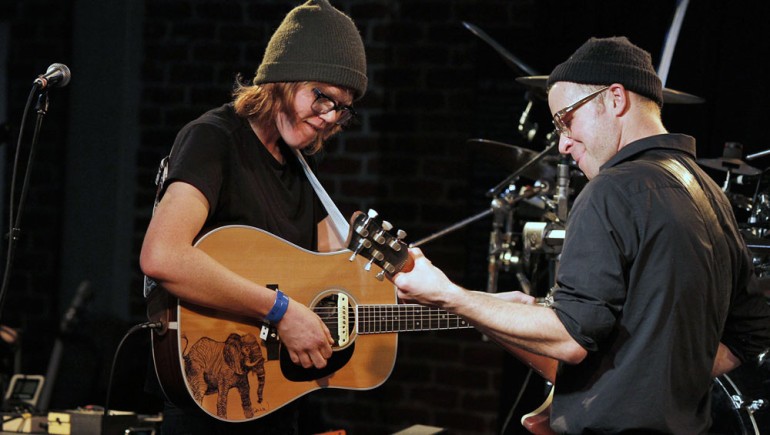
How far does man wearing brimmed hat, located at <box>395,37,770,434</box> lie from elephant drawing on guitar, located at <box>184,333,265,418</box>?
77cm

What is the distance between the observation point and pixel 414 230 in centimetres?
528

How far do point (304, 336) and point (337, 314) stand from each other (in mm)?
228

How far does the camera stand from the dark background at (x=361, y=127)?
4.78m

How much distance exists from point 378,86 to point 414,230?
2.67ft

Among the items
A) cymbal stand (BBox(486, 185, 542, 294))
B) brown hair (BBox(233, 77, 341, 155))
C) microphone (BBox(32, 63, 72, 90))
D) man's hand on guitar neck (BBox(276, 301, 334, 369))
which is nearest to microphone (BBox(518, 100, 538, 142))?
cymbal stand (BBox(486, 185, 542, 294))

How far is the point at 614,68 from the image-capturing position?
8.18 ft

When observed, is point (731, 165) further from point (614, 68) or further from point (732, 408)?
point (614, 68)

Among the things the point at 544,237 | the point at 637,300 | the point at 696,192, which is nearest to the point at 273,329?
the point at 544,237

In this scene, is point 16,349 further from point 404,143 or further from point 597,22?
point 597,22

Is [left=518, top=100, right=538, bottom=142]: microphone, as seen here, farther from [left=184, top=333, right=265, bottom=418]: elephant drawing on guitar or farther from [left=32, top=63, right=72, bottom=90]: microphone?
[left=32, top=63, right=72, bottom=90]: microphone

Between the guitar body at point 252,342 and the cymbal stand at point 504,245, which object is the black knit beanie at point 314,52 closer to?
the guitar body at point 252,342

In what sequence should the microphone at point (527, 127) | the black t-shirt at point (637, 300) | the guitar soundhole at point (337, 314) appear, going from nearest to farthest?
the black t-shirt at point (637, 300) → the guitar soundhole at point (337, 314) → the microphone at point (527, 127)

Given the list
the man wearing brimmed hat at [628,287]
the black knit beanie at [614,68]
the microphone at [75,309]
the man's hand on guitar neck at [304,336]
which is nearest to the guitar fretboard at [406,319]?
the man's hand on guitar neck at [304,336]

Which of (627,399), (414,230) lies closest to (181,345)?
(627,399)
